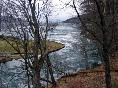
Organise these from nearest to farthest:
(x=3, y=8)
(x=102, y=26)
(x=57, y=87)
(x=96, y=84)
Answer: (x=102, y=26)
(x=3, y=8)
(x=96, y=84)
(x=57, y=87)

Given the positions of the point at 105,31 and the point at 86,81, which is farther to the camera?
the point at 86,81

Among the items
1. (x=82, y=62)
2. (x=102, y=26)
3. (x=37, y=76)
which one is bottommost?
(x=82, y=62)

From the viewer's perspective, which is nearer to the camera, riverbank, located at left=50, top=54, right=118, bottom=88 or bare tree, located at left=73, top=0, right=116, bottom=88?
bare tree, located at left=73, top=0, right=116, bottom=88

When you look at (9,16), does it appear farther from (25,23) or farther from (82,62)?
(82,62)

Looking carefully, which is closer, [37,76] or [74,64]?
[37,76]

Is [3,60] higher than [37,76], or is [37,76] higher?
[37,76]

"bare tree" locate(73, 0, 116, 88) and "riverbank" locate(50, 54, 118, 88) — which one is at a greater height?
"bare tree" locate(73, 0, 116, 88)

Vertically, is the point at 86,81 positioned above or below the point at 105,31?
below

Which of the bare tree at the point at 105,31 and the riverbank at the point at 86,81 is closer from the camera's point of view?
the bare tree at the point at 105,31

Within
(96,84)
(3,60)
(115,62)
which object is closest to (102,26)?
(96,84)

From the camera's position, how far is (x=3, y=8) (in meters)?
17.6

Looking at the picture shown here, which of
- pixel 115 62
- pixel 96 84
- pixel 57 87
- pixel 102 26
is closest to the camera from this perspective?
pixel 102 26

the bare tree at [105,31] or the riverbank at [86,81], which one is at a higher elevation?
the bare tree at [105,31]

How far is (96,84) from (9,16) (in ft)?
46.4
